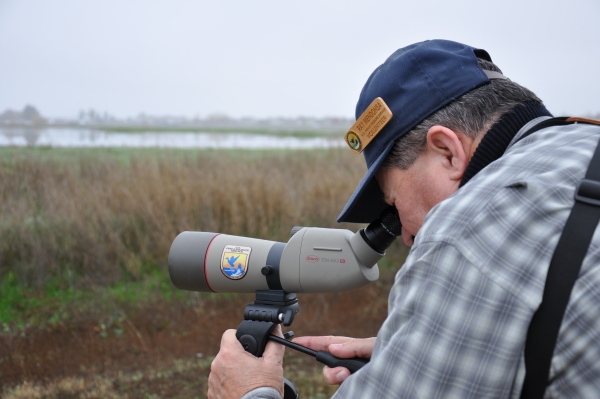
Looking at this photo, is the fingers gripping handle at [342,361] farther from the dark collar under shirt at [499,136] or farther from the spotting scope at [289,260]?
the dark collar under shirt at [499,136]

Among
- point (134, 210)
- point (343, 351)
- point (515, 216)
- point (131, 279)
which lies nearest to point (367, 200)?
point (343, 351)

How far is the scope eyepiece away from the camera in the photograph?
1.78m

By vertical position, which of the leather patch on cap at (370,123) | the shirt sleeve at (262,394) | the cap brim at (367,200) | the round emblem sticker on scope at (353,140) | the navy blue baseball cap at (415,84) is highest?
the navy blue baseball cap at (415,84)

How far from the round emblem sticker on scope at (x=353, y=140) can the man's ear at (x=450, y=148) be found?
25 cm

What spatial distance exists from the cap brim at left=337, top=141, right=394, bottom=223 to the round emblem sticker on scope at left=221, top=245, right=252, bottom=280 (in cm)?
40

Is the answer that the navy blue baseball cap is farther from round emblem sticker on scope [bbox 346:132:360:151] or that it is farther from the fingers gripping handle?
the fingers gripping handle

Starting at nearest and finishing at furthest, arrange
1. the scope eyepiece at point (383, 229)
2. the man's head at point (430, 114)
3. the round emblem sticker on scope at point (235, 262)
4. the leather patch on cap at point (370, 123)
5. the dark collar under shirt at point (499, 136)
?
the dark collar under shirt at point (499, 136), the man's head at point (430, 114), the leather patch on cap at point (370, 123), the scope eyepiece at point (383, 229), the round emblem sticker on scope at point (235, 262)

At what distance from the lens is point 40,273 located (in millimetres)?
5844

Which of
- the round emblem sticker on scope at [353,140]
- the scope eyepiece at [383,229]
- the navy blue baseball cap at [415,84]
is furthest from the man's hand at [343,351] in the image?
the round emblem sticker on scope at [353,140]

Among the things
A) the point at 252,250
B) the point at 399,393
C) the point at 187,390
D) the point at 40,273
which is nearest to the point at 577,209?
the point at 399,393

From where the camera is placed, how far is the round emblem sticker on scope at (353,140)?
4.97 ft

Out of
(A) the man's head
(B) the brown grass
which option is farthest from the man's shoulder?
(B) the brown grass

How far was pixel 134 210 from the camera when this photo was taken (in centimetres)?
667

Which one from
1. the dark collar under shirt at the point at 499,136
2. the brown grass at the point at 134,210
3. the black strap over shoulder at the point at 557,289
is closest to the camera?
the black strap over shoulder at the point at 557,289
